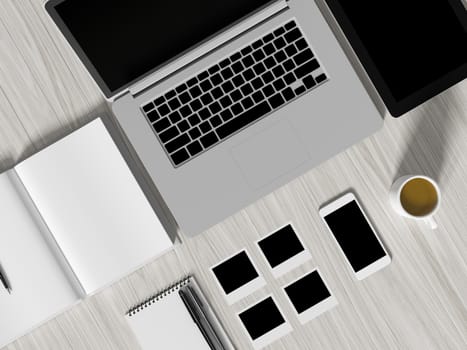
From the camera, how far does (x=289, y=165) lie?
2.77ft

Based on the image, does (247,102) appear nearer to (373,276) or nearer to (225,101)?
(225,101)

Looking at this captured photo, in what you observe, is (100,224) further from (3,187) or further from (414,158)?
(414,158)

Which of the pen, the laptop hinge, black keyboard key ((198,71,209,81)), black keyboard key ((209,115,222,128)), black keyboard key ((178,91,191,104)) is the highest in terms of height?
the laptop hinge

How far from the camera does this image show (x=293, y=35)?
0.83 meters

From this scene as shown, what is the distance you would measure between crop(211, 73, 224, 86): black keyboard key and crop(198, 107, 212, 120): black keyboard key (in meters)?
0.05

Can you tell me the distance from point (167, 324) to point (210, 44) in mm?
507

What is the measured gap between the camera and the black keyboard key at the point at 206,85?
824 millimetres

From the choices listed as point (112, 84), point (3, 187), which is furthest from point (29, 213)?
point (112, 84)

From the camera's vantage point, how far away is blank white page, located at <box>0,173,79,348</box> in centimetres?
83

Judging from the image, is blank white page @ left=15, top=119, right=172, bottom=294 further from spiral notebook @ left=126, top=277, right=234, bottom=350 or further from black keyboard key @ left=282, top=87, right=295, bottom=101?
black keyboard key @ left=282, top=87, right=295, bottom=101

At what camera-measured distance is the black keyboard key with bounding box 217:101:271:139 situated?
83 cm

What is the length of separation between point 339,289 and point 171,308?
A: 314mm

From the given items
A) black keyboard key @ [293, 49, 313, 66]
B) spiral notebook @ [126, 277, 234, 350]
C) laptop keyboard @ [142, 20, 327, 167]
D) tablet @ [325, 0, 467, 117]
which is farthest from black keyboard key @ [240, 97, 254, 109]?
spiral notebook @ [126, 277, 234, 350]

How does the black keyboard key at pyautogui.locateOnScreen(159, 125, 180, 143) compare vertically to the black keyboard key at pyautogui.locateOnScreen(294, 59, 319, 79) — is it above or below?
above
